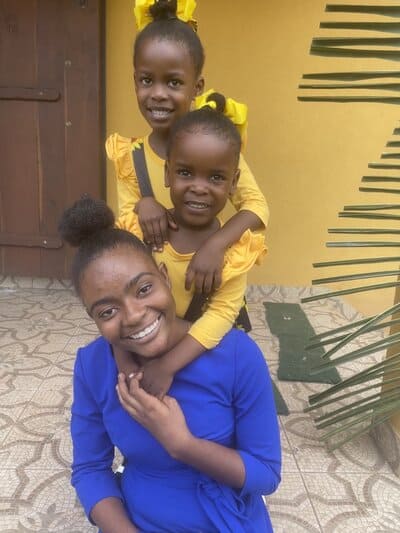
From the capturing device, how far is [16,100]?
3000 millimetres

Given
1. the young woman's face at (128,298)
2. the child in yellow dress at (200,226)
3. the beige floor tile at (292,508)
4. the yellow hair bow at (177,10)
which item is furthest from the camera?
the beige floor tile at (292,508)

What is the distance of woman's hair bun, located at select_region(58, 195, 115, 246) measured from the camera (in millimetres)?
909

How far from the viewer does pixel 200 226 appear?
46.0 inches

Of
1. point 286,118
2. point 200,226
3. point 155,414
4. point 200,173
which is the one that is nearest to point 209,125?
point 200,173

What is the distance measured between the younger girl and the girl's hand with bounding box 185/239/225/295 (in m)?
0.12

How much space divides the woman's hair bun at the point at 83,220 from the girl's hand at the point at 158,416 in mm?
302

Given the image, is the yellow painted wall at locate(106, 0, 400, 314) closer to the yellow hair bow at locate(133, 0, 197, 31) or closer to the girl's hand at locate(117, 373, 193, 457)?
the yellow hair bow at locate(133, 0, 197, 31)

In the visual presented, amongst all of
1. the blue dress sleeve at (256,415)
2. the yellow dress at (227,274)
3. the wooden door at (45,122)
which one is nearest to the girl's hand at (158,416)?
the blue dress sleeve at (256,415)

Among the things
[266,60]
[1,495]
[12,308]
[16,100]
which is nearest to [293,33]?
[266,60]

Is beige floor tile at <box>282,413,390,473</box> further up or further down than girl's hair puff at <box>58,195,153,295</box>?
further down

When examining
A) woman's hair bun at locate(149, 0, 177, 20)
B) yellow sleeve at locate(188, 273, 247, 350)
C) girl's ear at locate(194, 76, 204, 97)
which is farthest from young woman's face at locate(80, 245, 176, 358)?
woman's hair bun at locate(149, 0, 177, 20)

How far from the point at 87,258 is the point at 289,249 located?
247 centimetres

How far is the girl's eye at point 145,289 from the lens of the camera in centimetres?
91

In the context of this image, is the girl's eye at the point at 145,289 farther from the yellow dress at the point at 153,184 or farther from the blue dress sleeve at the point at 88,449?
the yellow dress at the point at 153,184
